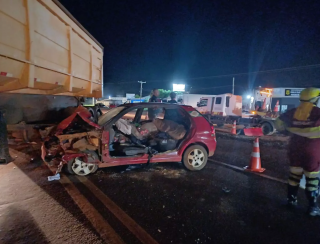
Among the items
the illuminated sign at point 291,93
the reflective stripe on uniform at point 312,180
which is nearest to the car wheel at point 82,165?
the reflective stripe on uniform at point 312,180

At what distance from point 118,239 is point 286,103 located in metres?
17.2

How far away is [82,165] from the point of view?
13.2 ft

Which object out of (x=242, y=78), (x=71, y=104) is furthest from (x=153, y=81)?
(x=71, y=104)

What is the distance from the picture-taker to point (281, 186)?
3.90 m

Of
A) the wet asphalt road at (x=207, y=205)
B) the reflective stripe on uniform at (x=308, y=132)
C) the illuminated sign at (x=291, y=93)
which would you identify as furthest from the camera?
the illuminated sign at (x=291, y=93)

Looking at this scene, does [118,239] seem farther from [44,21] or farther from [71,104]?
[71,104]

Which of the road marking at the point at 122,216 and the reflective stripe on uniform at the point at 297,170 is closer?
the road marking at the point at 122,216

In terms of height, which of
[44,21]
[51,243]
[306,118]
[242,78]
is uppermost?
[242,78]

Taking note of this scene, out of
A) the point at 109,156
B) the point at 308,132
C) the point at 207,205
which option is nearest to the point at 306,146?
the point at 308,132

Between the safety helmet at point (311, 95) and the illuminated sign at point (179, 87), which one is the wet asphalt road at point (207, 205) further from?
the illuminated sign at point (179, 87)

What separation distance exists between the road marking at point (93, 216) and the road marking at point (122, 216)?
19 centimetres

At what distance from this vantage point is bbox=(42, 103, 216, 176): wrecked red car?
3.94 metres

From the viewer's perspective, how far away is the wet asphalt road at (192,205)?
95.9 inches

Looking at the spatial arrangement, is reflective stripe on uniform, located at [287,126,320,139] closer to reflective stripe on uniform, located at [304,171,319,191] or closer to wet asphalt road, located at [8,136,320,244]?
reflective stripe on uniform, located at [304,171,319,191]
